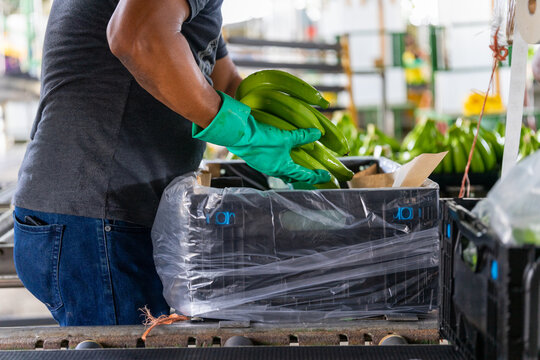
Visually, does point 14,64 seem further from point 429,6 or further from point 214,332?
point 214,332

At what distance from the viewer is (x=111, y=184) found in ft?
5.41

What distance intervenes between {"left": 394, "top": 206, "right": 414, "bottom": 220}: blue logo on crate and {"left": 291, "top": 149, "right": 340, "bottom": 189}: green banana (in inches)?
12.8

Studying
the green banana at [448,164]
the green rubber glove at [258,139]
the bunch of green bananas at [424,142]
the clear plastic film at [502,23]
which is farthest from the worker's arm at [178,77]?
the bunch of green bananas at [424,142]

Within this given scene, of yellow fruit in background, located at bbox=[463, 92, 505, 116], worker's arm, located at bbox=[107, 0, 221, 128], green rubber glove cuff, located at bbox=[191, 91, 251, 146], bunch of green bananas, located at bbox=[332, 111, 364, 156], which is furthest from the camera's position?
yellow fruit in background, located at bbox=[463, 92, 505, 116]

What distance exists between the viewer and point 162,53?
52.7 inches

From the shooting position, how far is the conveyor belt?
47.7 inches

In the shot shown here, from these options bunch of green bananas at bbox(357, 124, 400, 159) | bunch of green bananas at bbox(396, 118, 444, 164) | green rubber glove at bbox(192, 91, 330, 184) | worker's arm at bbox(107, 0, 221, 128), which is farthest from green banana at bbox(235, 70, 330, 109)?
bunch of green bananas at bbox(396, 118, 444, 164)

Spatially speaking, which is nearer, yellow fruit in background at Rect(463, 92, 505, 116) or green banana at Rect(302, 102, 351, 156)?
green banana at Rect(302, 102, 351, 156)

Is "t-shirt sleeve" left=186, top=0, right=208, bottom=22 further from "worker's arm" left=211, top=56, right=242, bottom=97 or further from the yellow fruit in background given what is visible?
the yellow fruit in background

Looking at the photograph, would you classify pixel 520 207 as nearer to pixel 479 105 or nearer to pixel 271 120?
pixel 271 120

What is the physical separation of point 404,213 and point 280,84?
0.52m

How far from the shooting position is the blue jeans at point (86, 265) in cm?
166

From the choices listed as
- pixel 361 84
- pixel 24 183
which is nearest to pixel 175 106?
pixel 24 183

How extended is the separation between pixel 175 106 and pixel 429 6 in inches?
237
